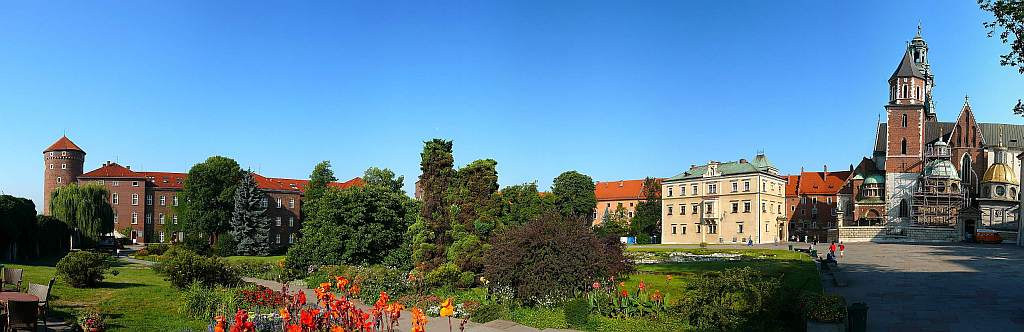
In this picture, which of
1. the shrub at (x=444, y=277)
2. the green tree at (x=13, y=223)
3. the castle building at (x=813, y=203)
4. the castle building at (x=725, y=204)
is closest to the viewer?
the shrub at (x=444, y=277)

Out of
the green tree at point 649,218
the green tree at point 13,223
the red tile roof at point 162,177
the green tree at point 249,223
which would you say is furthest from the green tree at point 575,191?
the green tree at point 13,223

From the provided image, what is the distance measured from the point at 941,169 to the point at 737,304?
6642 centimetres

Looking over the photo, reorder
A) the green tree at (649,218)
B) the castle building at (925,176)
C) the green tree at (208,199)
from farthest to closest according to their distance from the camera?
1. the green tree at (649,218)
2. the castle building at (925,176)
3. the green tree at (208,199)

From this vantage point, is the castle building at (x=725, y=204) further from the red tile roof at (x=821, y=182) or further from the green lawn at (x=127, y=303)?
the green lawn at (x=127, y=303)

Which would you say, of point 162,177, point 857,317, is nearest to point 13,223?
point 857,317

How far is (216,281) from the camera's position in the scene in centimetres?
2144

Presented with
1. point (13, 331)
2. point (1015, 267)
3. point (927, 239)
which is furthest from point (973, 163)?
point (13, 331)

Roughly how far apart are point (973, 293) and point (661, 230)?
62846mm

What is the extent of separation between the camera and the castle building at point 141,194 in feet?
240

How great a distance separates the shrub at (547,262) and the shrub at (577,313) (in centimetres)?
160

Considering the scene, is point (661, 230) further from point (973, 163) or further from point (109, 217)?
point (109, 217)

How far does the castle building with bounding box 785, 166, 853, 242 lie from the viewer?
81250mm

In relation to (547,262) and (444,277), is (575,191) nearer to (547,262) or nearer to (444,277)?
(444,277)

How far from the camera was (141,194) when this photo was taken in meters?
74.2
